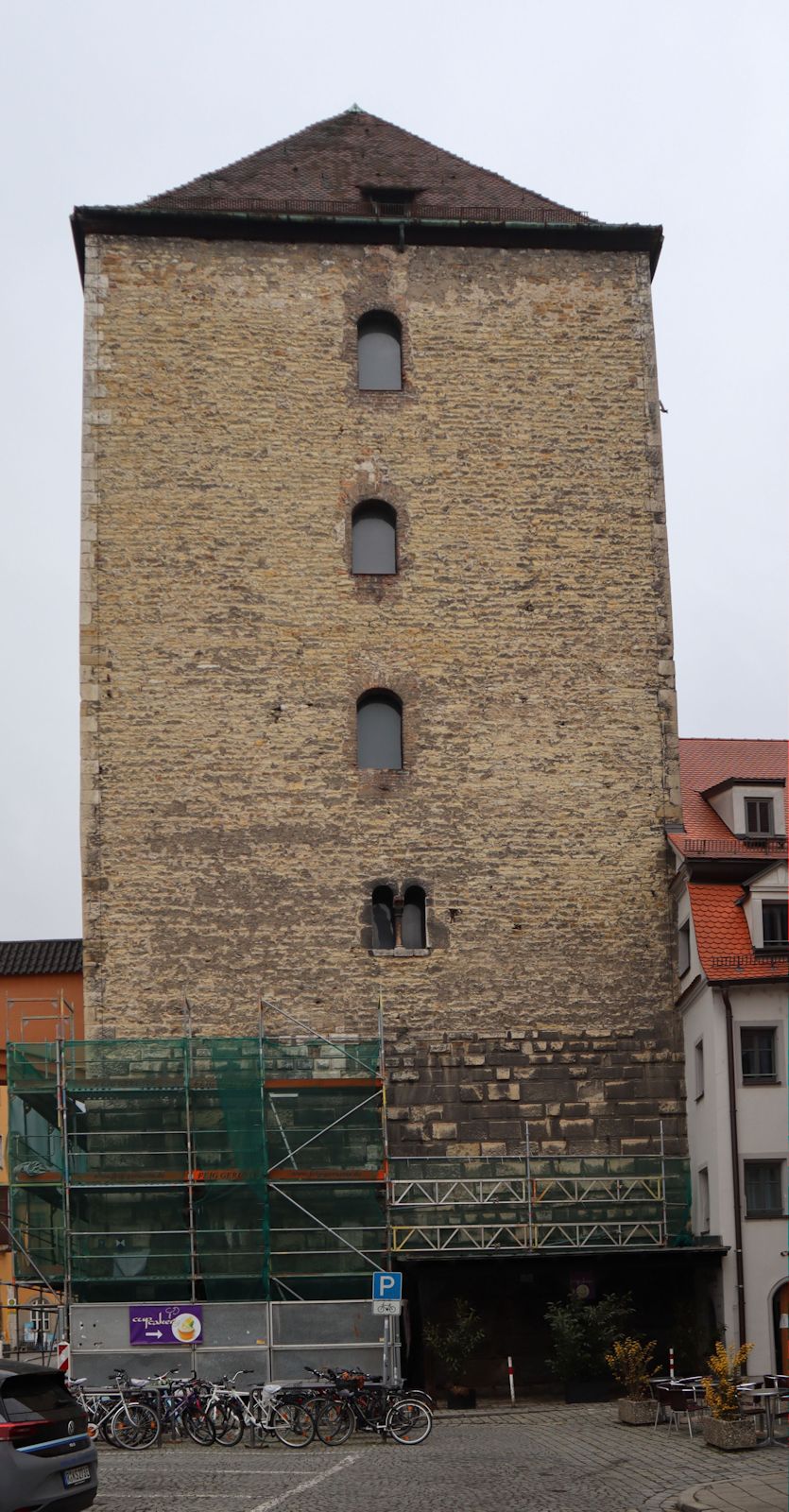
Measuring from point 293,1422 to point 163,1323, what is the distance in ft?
14.2

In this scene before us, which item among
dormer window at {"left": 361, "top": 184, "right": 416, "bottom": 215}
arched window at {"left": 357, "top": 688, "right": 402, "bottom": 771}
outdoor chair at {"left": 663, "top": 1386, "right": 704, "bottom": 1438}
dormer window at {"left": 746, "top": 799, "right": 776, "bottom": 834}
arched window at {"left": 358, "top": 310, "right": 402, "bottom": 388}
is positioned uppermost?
dormer window at {"left": 361, "top": 184, "right": 416, "bottom": 215}

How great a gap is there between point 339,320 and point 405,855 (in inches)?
304

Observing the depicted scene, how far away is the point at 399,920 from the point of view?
27.0 meters

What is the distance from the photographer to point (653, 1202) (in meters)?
26.4

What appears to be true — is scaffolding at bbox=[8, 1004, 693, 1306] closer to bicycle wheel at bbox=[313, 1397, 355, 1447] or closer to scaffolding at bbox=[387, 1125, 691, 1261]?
scaffolding at bbox=[387, 1125, 691, 1261]

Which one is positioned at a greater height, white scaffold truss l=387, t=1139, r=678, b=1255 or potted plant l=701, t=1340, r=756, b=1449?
white scaffold truss l=387, t=1139, r=678, b=1255

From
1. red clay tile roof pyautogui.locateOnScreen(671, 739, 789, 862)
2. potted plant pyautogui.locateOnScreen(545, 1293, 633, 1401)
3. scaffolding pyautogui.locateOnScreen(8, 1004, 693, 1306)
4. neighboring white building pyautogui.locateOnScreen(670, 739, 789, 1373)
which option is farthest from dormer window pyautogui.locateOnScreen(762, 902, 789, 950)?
potted plant pyautogui.locateOnScreen(545, 1293, 633, 1401)

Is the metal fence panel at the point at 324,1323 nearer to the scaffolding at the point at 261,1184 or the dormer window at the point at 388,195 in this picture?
the scaffolding at the point at 261,1184

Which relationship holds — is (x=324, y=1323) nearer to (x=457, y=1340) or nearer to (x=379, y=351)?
(x=457, y=1340)

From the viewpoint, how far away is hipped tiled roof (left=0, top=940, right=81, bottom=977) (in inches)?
1344

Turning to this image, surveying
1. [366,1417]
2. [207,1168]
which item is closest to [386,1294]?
[366,1417]

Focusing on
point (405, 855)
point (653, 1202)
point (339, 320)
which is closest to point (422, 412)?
point (339, 320)

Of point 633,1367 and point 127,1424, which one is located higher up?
point 633,1367

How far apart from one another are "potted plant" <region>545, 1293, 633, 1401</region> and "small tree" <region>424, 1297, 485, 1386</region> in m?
0.91
